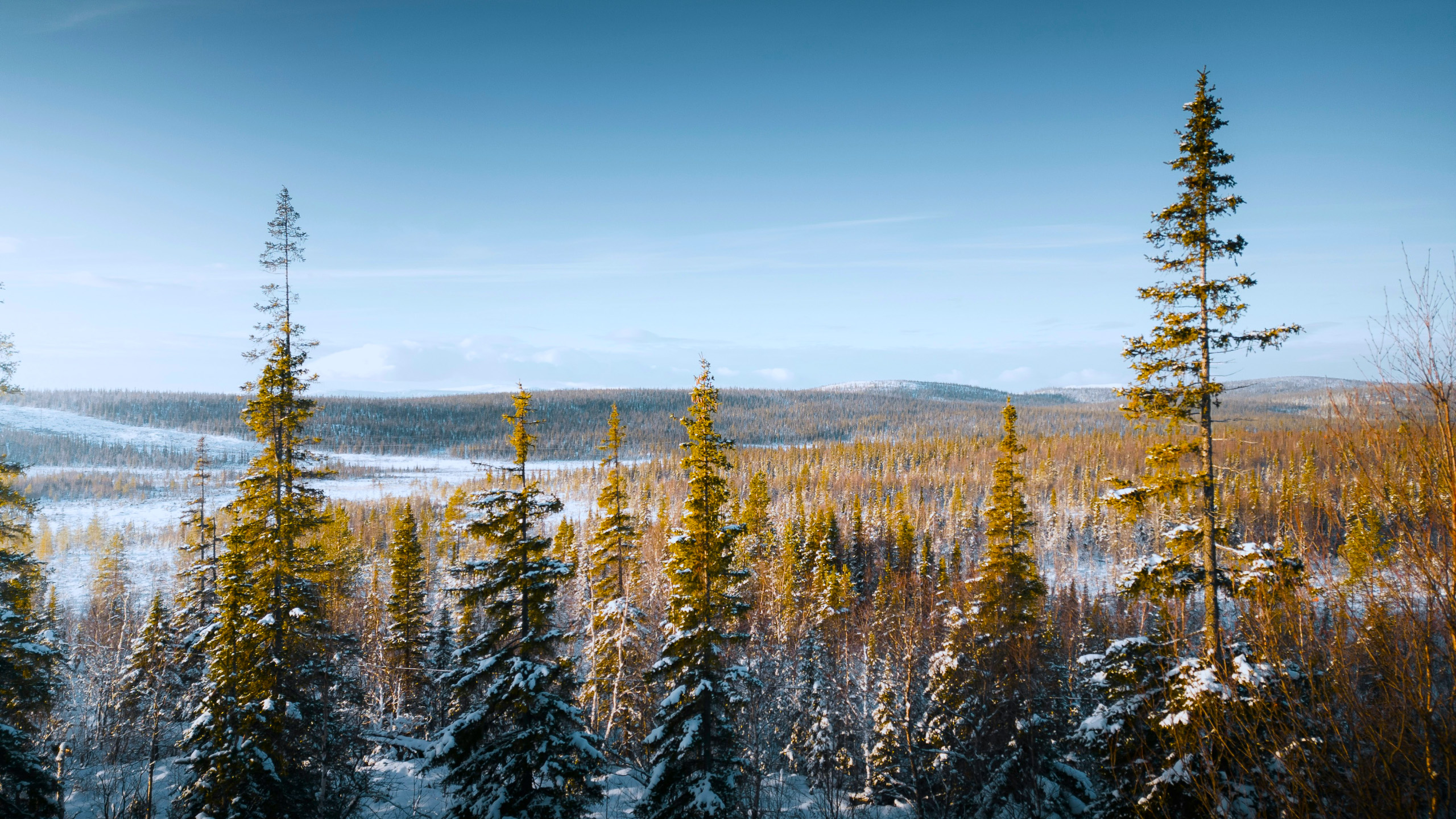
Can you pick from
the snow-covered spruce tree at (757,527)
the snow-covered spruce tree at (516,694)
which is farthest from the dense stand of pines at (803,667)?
the snow-covered spruce tree at (757,527)

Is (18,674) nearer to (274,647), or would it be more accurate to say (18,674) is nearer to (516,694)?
(274,647)

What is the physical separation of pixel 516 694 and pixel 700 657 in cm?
445

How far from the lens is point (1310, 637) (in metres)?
7.80

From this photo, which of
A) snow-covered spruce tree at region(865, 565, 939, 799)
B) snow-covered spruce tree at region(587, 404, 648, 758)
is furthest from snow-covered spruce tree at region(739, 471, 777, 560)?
snow-covered spruce tree at region(587, 404, 648, 758)

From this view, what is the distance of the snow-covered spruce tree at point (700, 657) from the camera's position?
1370 centimetres

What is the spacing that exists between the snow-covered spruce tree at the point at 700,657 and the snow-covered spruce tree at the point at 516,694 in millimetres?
1952

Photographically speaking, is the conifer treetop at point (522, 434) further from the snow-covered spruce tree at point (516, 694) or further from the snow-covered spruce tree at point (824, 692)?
the snow-covered spruce tree at point (824, 692)

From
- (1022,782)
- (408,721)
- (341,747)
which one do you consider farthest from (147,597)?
(1022,782)

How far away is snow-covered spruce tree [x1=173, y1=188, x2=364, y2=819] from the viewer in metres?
14.2

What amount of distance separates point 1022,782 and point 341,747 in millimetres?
18864

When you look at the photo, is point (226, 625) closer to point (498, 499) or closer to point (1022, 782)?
point (498, 499)

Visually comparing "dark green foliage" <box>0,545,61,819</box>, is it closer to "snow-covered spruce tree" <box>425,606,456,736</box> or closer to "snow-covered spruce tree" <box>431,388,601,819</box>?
"snow-covered spruce tree" <box>431,388,601,819</box>

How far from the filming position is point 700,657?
14719mm

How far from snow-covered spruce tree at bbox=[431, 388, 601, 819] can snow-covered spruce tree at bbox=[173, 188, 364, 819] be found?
191 inches
